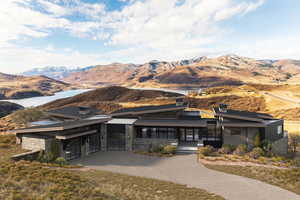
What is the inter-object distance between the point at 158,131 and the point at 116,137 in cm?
644

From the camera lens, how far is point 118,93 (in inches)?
5246

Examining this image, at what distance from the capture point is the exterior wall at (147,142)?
29297mm

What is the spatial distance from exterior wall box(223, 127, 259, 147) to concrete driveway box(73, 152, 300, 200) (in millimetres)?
6842

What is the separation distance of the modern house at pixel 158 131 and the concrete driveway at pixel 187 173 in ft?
7.29

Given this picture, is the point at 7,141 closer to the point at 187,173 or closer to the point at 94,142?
the point at 94,142

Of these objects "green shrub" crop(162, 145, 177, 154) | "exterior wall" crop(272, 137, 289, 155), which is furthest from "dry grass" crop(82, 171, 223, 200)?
"exterior wall" crop(272, 137, 289, 155)

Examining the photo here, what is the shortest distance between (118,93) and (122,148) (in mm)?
105712

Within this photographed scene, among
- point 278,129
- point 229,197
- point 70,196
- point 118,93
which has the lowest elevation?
point 229,197

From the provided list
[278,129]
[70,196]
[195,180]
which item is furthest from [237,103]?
[70,196]

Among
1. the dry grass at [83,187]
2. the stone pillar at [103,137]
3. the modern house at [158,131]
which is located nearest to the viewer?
the dry grass at [83,187]

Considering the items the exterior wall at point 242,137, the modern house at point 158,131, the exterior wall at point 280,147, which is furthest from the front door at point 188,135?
the exterior wall at point 280,147

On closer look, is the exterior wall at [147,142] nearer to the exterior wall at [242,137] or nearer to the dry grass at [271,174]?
the exterior wall at [242,137]

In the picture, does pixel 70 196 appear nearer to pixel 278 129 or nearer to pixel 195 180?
pixel 195 180

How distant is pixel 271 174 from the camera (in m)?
19.8
